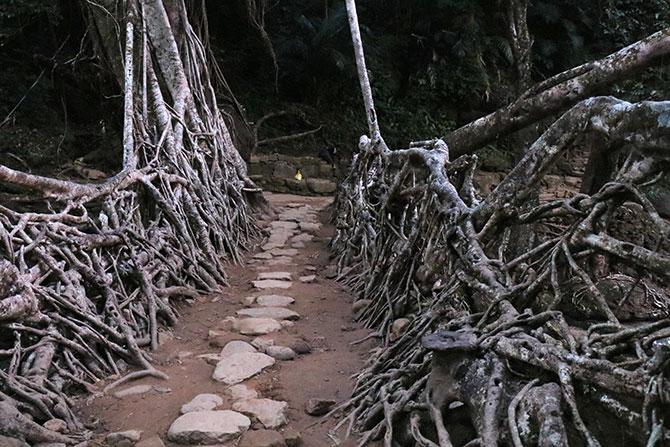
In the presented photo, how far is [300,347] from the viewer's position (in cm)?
373

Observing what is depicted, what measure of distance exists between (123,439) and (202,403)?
0.45 metres

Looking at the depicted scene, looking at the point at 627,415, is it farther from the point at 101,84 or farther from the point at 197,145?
the point at 101,84

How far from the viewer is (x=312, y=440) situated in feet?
8.66

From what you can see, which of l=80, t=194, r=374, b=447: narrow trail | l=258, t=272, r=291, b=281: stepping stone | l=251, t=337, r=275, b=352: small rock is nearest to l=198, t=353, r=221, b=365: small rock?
l=80, t=194, r=374, b=447: narrow trail

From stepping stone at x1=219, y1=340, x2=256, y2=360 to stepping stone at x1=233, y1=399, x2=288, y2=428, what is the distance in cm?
67

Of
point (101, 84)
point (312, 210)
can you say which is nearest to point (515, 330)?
point (312, 210)

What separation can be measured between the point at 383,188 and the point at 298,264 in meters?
1.19

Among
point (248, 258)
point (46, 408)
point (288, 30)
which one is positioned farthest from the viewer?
point (288, 30)

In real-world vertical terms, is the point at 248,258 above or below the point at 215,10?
below

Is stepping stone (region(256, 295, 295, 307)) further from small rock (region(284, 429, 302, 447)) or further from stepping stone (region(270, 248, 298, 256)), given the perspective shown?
small rock (region(284, 429, 302, 447))

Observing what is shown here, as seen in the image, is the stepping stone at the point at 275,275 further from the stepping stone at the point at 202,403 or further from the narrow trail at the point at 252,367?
the stepping stone at the point at 202,403

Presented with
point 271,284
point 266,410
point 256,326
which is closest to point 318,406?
point 266,410

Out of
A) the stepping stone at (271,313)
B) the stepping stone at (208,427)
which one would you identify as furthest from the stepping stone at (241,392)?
the stepping stone at (271,313)

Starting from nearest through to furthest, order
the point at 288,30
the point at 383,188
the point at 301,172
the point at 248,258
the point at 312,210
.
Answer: the point at 383,188 < the point at 248,258 < the point at 312,210 < the point at 301,172 < the point at 288,30
